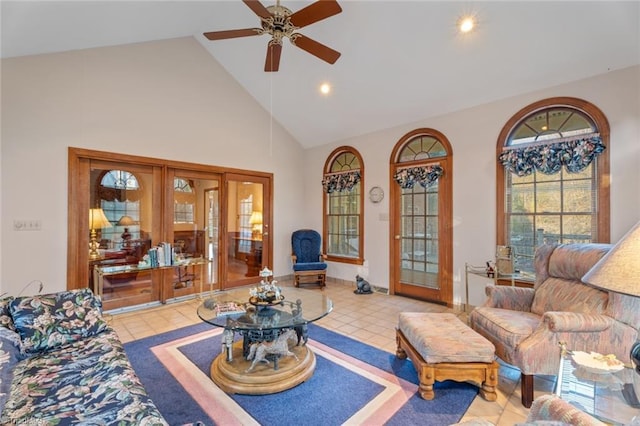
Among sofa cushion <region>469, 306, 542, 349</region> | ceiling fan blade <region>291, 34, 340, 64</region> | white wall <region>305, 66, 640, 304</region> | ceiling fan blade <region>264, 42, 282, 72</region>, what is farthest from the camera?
white wall <region>305, 66, 640, 304</region>

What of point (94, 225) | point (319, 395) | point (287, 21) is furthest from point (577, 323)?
point (94, 225)

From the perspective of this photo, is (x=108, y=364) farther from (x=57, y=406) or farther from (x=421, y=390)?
(x=421, y=390)

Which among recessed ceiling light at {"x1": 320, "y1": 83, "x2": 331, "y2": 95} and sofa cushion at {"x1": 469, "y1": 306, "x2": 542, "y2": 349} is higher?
recessed ceiling light at {"x1": 320, "y1": 83, "x2": 331, "y2": 95}

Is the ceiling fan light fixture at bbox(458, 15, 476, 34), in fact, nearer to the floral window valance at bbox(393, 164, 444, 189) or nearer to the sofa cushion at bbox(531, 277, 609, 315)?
Result: the floral window valance at bbox(393, 164, 444, 189)

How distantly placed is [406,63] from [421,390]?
3.64 meters

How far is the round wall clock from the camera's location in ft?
16.4

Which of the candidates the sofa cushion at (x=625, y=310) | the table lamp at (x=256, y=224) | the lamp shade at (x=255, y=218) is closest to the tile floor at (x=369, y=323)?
the sofa cushion at (x=625, y=310)

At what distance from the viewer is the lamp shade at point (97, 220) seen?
3804 mm

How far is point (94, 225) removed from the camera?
3836 millimetres

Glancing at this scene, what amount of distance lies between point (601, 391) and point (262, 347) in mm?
2085

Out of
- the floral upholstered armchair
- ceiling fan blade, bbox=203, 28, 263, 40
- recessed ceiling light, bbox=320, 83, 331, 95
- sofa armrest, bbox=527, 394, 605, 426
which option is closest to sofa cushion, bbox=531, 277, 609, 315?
the floral upholstered armchair

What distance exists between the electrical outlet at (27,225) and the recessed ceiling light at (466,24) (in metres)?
5.24

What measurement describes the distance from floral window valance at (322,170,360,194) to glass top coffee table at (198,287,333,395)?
307 cm

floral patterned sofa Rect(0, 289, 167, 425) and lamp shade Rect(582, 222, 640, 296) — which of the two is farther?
floral patterned sofa Rect(0, 289, 167, 425)
